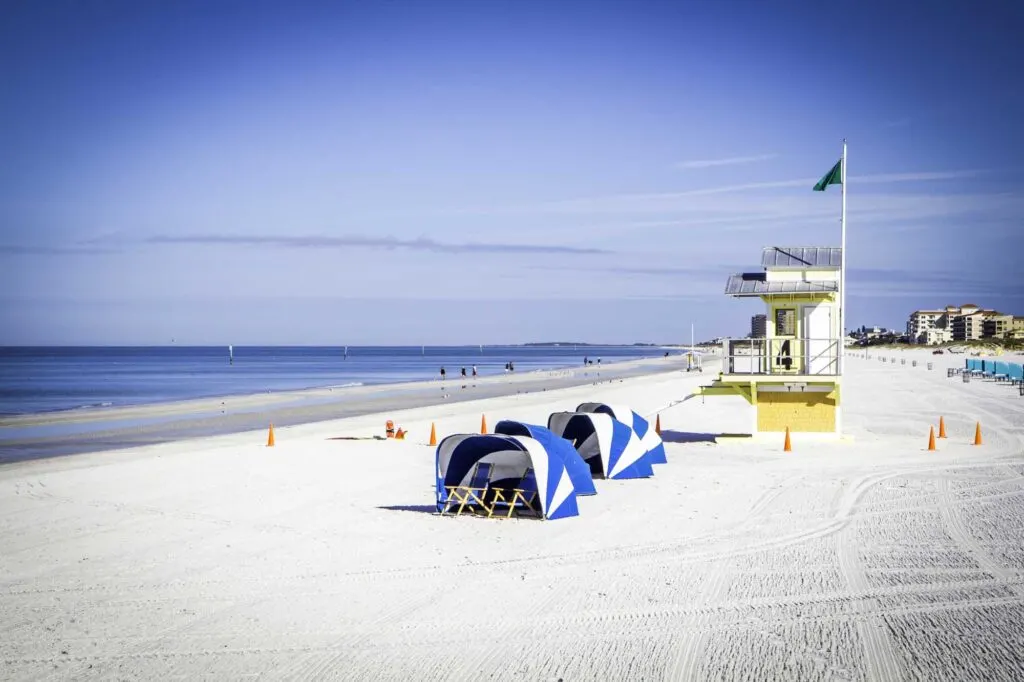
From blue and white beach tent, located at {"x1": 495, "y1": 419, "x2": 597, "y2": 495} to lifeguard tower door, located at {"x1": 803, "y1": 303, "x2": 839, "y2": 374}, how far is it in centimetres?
1024

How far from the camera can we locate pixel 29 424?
3734cm

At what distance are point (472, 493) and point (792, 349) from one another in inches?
502

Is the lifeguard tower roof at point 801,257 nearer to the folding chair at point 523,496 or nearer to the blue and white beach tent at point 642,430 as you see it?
the blue and white beach tent at point 642,430

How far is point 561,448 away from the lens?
54.7 feet

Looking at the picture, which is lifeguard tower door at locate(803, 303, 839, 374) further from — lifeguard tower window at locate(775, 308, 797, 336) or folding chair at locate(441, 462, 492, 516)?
folding chair at locate(441, 462, 492, 516)

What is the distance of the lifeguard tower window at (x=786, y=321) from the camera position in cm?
2584

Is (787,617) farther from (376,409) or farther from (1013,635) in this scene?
(376,409)

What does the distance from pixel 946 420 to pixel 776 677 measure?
27032mm

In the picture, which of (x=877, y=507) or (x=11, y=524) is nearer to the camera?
(x=11, y=524)

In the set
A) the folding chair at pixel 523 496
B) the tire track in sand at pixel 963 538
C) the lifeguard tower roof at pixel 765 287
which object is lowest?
the tire track in sand at pixel 963 538

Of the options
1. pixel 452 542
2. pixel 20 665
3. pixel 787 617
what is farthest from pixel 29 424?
pixel 787 617

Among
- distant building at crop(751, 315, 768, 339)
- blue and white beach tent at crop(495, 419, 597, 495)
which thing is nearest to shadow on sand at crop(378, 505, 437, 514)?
blue and white beach tent at crop(495, 419, 597, 495)

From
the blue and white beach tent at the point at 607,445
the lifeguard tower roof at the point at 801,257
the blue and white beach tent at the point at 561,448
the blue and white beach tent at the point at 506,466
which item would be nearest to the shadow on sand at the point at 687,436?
the lifeguard tower roof at the point at 801,257

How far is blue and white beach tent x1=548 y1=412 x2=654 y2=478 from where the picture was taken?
19672mm
